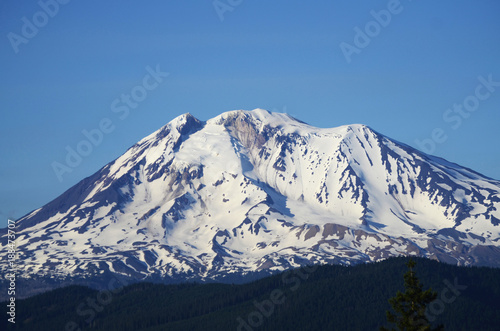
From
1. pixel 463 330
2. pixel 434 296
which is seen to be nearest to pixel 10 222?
pixel 463 330

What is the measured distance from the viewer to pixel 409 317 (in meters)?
76.8

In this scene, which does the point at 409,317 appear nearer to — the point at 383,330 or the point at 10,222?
the point at 383,330

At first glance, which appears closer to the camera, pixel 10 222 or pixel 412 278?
pixel 412 278

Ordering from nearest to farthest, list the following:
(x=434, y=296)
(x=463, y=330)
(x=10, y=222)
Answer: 1. (x=434, y=296)
2. (x=10, y=222)
3. (x=463, y=330)

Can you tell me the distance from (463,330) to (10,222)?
98.1m

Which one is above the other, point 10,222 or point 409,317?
point 10,222

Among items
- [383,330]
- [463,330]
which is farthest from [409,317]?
[463,330]

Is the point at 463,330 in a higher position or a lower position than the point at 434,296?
higher

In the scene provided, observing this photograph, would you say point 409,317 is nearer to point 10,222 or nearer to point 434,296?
point 434,296

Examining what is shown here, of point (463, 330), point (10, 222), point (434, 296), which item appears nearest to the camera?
point (434, 296)

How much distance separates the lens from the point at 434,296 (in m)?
74.2

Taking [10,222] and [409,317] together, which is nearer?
[409,317]

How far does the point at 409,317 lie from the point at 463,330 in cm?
12786

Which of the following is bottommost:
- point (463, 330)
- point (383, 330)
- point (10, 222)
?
point (383, 330)
